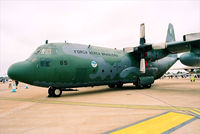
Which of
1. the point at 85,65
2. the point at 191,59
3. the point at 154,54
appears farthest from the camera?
the point at 154,54

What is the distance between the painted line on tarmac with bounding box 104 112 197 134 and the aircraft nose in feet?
26.8

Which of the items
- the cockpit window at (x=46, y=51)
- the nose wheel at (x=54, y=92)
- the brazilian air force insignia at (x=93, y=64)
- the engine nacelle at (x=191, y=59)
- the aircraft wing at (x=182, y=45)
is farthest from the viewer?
the engine nacelle at (x=191, y=59)

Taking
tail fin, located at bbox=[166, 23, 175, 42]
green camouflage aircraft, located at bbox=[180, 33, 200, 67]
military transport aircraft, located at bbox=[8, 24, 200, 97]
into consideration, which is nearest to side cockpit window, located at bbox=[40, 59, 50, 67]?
military transport aircraft, located at bbox=[8, 24, 200, 97]

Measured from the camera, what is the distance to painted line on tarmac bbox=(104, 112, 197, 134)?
401 cm

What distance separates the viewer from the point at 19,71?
396 inches

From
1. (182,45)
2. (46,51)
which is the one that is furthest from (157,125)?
(182,45)

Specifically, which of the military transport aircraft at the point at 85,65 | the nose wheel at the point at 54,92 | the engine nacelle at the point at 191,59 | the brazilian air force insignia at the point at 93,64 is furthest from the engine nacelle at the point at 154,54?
the nose wheel at the point at 54,92

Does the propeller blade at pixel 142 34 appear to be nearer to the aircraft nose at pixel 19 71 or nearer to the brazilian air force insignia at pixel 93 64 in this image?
the brazilian air force insignia at pixel 93 64

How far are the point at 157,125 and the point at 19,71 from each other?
8944 millimetres

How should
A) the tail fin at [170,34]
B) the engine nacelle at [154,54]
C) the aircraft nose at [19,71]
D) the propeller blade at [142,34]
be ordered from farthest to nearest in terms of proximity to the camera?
the tail fin at [170,34] < the engine nacelle at [154,54] < the propeller blade at [142,34] < the aircraft nose at [19,71]

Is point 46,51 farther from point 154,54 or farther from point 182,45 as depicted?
point 182,45

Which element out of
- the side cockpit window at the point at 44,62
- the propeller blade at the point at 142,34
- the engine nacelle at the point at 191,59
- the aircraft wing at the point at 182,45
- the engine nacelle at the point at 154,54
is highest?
the propeller blade at the point at 142,34

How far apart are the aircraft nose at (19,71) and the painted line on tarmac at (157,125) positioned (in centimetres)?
816

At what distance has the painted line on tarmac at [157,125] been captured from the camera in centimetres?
401
